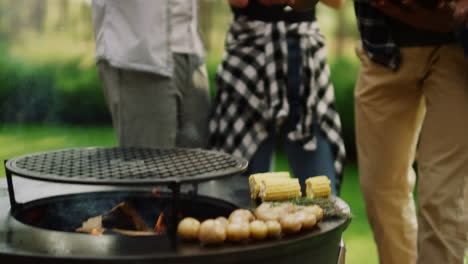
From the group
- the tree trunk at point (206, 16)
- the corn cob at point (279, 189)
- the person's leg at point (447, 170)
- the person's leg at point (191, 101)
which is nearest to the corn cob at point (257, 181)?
the corn cob at point (279, 189)

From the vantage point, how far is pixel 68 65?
785 centimetres

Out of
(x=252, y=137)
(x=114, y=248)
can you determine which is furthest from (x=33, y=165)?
(x=252, y=137)

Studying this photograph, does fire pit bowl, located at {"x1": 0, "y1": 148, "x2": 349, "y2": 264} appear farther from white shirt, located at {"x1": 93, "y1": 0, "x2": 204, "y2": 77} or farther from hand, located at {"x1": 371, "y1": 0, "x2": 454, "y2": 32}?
hand, located at {"x1": 371, "y1": 0, "x2": 454, "y2": 32}

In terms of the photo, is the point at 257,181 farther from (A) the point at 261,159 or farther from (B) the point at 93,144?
(B) the point at 93,144

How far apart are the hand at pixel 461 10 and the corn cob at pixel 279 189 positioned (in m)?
0.75

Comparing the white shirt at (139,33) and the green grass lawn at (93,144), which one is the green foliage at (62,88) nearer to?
the green grass lawn at (93,144)

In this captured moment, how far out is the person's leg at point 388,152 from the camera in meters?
2.77

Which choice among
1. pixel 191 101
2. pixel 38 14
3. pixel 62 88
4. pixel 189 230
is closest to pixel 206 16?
pixel 62 88

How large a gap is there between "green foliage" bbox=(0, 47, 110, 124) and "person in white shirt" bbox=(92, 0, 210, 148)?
405 cm

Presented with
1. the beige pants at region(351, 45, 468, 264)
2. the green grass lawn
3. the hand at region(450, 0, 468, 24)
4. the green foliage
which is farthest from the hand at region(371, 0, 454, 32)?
the green foliage

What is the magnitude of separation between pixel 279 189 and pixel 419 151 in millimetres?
800

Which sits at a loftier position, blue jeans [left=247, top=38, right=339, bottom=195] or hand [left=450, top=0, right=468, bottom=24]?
hand [left=450, top=0, right=468, bottom=24]

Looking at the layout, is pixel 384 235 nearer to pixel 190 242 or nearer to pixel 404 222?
pixel 404 222

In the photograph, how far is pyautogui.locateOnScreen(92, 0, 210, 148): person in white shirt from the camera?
9.30 ft
